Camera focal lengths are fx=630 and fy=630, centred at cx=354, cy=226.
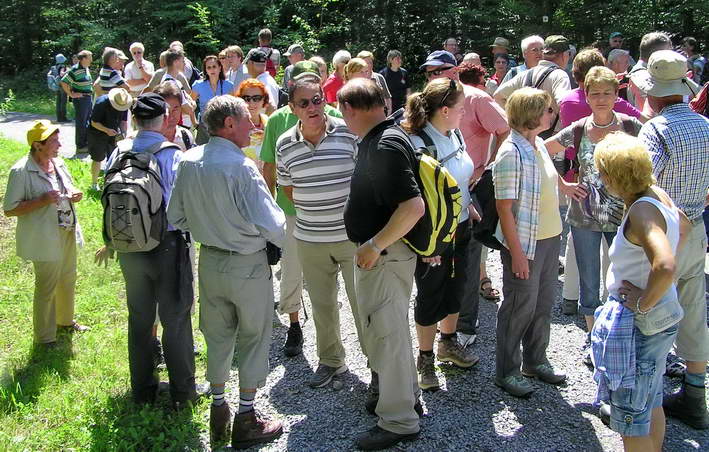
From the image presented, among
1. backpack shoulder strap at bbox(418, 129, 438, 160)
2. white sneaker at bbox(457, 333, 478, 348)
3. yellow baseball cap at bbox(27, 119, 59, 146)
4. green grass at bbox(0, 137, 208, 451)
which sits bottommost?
green grass at bbox(0, 137, 208, 451)

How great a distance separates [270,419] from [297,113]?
2001 millimetres

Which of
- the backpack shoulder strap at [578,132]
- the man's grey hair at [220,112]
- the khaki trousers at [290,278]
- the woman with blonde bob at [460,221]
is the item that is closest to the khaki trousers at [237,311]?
the man's grey hair at [220,112]

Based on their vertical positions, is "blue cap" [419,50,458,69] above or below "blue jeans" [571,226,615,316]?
above

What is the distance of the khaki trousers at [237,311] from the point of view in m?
3.68

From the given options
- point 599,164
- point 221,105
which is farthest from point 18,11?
point 599,164

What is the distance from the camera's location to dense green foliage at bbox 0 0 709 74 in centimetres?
1773

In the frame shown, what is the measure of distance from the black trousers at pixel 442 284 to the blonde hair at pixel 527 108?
2.62 ft

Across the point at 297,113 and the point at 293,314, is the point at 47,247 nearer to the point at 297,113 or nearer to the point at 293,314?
the point at 293,314

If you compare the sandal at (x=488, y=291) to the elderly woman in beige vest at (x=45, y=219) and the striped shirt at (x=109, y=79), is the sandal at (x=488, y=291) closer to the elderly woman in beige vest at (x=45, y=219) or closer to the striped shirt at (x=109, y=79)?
the elderly woman in beige vest at (x=45, y=219)

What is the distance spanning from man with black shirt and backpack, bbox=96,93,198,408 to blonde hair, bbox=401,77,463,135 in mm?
1514

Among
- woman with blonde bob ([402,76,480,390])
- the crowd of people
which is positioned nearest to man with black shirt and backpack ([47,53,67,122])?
the crowd of people

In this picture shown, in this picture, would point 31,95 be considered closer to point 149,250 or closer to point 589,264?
point 149,250

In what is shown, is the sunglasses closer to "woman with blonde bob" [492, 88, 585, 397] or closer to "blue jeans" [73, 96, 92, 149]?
"woman with blonde bob" [492, 88, 585, 397]

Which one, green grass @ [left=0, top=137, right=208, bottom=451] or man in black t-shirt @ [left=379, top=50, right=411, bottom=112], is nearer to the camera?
green grass @ [left=0, top=137, right=208, bottom=451]
